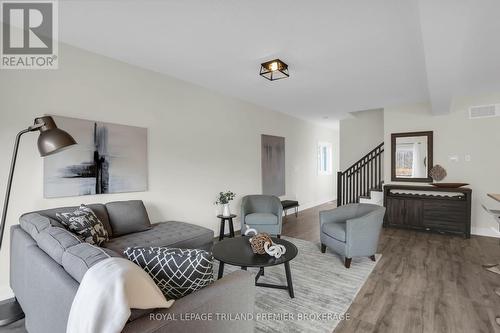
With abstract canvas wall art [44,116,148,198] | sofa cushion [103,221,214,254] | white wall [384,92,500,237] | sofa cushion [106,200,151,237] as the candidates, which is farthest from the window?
sofa cushion [106,200,151,237]

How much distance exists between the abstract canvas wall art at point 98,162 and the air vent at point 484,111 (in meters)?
5.72

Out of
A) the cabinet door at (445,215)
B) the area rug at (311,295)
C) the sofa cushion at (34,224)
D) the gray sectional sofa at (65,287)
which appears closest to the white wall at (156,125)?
the sofa cushion at (34,224)

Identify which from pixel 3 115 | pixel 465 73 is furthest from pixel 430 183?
pixel 3 115

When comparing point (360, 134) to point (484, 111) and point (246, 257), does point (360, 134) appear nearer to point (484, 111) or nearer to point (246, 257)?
point (484, 111)

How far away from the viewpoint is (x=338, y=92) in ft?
14.7

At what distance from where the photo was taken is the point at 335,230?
3316mm

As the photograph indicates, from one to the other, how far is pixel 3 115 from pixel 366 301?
153 inches

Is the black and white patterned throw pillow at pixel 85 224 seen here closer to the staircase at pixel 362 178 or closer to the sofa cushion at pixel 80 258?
the sofa cushion at pixel 80 258

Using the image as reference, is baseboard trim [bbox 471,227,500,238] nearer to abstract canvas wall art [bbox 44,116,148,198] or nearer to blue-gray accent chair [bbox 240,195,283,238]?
blue-gray accent chair [bbox 240,195,283,238]

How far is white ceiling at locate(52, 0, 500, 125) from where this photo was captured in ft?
6.75

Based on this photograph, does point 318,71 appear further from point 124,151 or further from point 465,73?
point 124,151

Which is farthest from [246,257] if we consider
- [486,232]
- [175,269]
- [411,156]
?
[486,232]

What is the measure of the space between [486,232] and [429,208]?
3.28 ft

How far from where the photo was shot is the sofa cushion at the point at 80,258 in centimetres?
119
